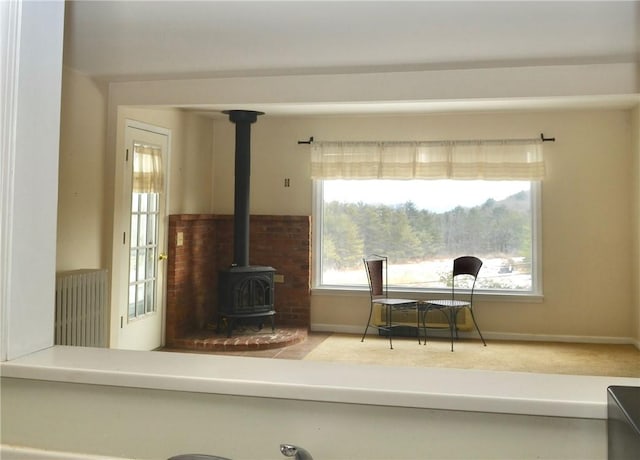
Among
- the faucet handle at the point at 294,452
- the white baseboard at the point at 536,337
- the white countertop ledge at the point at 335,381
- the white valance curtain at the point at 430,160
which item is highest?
the white valance curtain at the point at 430,160

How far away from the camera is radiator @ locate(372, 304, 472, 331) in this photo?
6020 mm

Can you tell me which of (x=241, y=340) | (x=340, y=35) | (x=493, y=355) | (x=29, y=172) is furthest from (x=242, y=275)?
(x=29, y=172)

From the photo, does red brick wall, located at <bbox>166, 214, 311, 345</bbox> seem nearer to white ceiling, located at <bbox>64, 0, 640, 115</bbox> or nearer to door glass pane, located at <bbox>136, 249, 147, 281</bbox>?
door glass pane, located at <bbox>136, 249, 147, 281</bbox>

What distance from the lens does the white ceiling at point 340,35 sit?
278 centimetres

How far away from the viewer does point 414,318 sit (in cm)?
617

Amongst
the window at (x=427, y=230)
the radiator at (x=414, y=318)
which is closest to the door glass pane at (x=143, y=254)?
the window at (x=427, y=230)

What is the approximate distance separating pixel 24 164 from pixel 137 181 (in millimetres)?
4044

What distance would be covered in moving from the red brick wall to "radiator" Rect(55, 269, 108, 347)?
176cm

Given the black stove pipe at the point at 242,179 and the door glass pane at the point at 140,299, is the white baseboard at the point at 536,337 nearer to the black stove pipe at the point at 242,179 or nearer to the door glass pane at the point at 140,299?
the black stove pipe at the point at 242,179

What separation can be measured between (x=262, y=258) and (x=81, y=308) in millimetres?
2654

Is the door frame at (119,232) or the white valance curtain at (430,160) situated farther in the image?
the white valance curtain at (430,160)

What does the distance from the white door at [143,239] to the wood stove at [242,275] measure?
2.11 ft

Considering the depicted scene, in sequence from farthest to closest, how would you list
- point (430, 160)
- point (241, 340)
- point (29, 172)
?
point (430, 160), point (241, 340), point (29, 172)

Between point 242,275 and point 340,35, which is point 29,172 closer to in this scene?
point 340,35
